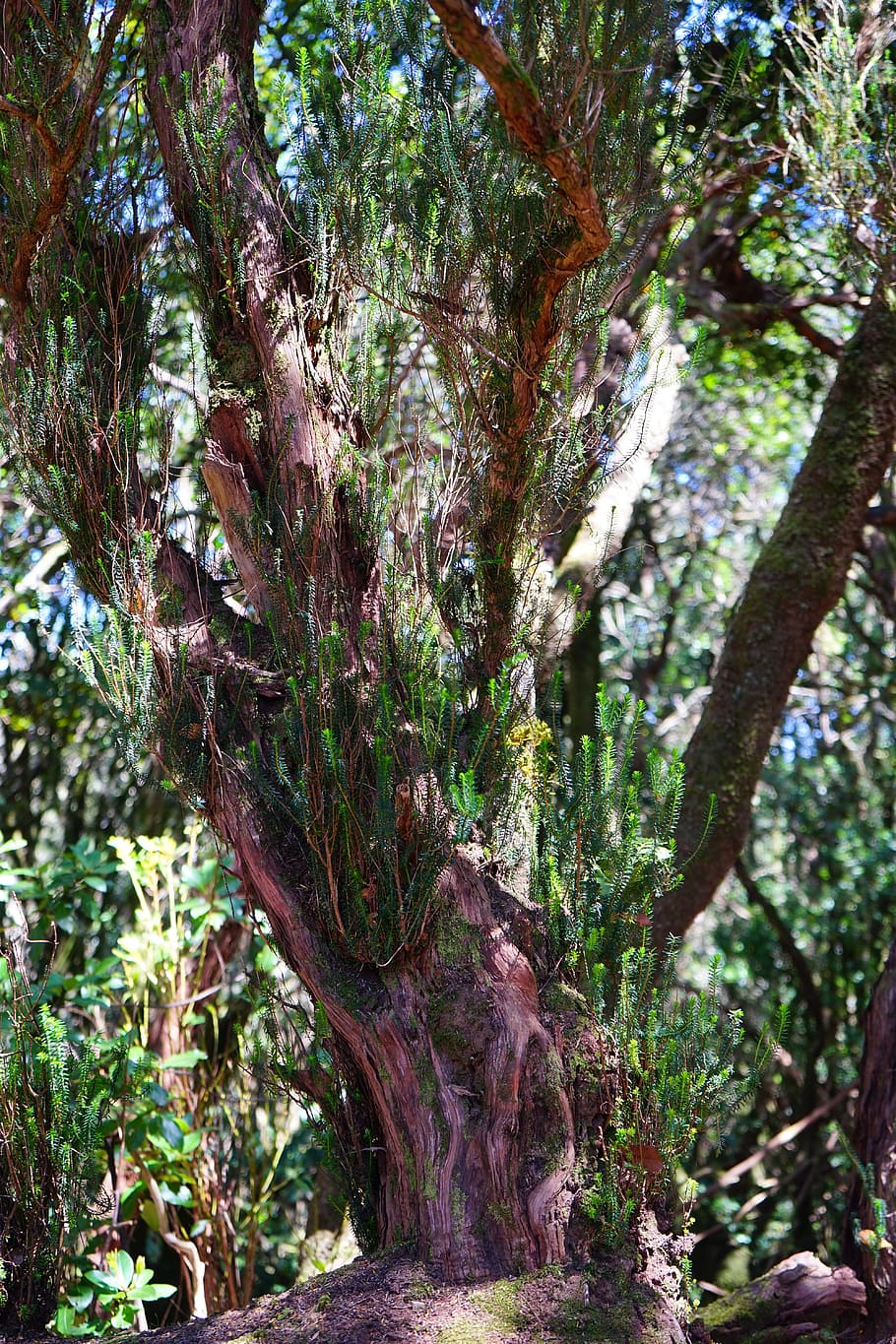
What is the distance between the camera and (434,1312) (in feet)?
6.50

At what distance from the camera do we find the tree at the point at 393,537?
2.19 meters

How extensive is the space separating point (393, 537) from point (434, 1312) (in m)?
1.59

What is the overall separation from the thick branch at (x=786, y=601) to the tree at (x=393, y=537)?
138 centimetres

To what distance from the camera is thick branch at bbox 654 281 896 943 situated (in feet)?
12.6

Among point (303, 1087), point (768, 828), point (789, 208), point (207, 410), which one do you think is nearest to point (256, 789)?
point (303, 1087)

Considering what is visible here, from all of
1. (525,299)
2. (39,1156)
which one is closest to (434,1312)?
(39,1156)

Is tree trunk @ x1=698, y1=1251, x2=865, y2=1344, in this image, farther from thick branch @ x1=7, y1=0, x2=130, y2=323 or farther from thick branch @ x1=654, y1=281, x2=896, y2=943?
thick branch @ x1=7, y1=0, x2=130, y2=323

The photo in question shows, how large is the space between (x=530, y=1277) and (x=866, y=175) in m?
3.27

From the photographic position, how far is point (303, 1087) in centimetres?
244

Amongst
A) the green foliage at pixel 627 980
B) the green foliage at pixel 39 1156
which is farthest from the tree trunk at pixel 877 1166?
the green foliage at pixel 39 1156

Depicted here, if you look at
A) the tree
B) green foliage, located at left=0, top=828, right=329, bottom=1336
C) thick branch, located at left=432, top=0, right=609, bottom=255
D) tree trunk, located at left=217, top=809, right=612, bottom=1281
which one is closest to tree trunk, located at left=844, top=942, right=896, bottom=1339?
the tree

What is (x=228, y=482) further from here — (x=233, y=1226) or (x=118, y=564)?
(x=233, y=1226)

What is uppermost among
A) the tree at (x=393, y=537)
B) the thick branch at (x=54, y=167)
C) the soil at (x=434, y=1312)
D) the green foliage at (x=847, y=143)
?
the green foliage at (x=847, y=143)

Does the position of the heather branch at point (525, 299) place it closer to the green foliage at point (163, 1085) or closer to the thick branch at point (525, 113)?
the thick branch at point (525, 113)
